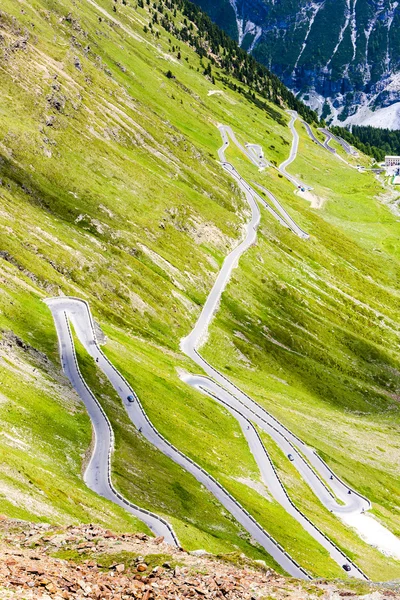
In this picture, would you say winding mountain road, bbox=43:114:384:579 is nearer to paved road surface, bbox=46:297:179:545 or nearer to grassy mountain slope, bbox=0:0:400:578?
paved road surface, bbox=46:297:179:545

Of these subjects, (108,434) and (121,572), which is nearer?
(121,572)

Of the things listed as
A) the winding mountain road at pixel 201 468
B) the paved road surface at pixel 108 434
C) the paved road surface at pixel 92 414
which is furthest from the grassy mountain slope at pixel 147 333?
the winding mountain road at pixel 201 468

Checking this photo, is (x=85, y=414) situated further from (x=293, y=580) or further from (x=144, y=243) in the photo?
(x=144, y=243)

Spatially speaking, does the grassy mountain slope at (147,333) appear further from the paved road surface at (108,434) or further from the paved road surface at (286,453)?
the paved road surface at (286,453)

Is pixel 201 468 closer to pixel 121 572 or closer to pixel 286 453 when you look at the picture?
pixel 286 453

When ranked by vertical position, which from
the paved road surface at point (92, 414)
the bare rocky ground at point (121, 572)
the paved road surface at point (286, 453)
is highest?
the bare rocky ground at point (121, 572)

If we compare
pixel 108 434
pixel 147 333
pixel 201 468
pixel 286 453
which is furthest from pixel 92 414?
pixel 147 333

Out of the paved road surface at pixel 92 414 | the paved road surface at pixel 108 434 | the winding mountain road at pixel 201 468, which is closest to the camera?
the paved road surface at pixel 92 414

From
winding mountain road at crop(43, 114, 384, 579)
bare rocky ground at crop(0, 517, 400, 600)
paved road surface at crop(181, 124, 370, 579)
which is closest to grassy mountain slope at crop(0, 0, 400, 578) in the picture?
winding mountain road at crop(43, 114, 384, 579)
